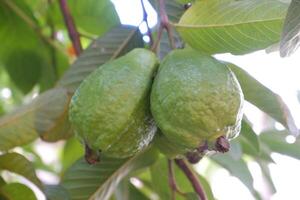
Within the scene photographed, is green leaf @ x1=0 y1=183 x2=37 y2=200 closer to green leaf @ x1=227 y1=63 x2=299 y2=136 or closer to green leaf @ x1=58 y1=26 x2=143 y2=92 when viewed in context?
green leaf @ x1=58 y1=26 x2=143 y2=92

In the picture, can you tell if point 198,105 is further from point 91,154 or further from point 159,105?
point 91,154

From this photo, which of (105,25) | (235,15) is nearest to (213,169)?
(105,25)

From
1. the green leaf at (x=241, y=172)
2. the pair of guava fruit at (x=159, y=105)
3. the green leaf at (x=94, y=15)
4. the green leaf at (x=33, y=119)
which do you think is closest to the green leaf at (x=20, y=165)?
the green leaf at (x=33, y=119)

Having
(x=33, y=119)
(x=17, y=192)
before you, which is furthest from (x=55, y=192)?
(x=33, y=119)

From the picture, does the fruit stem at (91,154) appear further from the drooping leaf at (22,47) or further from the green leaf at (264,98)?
the drooping leaf at (22,47)

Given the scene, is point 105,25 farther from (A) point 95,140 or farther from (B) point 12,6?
(A) point 95,140
